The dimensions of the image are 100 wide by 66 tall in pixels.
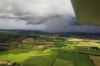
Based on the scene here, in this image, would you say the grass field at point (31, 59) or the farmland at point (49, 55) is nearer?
the farmland at point (49, 55)

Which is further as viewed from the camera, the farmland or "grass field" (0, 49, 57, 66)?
"grass field" (0, 49, 57, 66)

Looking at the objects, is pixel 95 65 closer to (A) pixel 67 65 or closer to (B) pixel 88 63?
(B) pixel 88 63

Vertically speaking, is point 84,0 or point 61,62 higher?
point 84,0

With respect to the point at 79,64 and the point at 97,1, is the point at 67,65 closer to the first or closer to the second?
the point at 79,64

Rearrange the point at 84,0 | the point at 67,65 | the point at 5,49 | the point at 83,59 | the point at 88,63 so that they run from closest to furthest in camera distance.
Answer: the point at 84,0 → the point at 67,65 → the point at 88,63 → the point at 83,59 → the point at 5,49

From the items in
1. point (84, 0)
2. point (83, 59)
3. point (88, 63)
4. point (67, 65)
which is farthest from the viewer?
point (83, 59)

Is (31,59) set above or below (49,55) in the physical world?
below

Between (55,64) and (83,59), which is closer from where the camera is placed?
(55,64)

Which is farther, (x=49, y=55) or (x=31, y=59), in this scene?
(x=49, y=55)

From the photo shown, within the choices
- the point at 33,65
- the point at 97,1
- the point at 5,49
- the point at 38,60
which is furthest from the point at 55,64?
the point at 97,1
